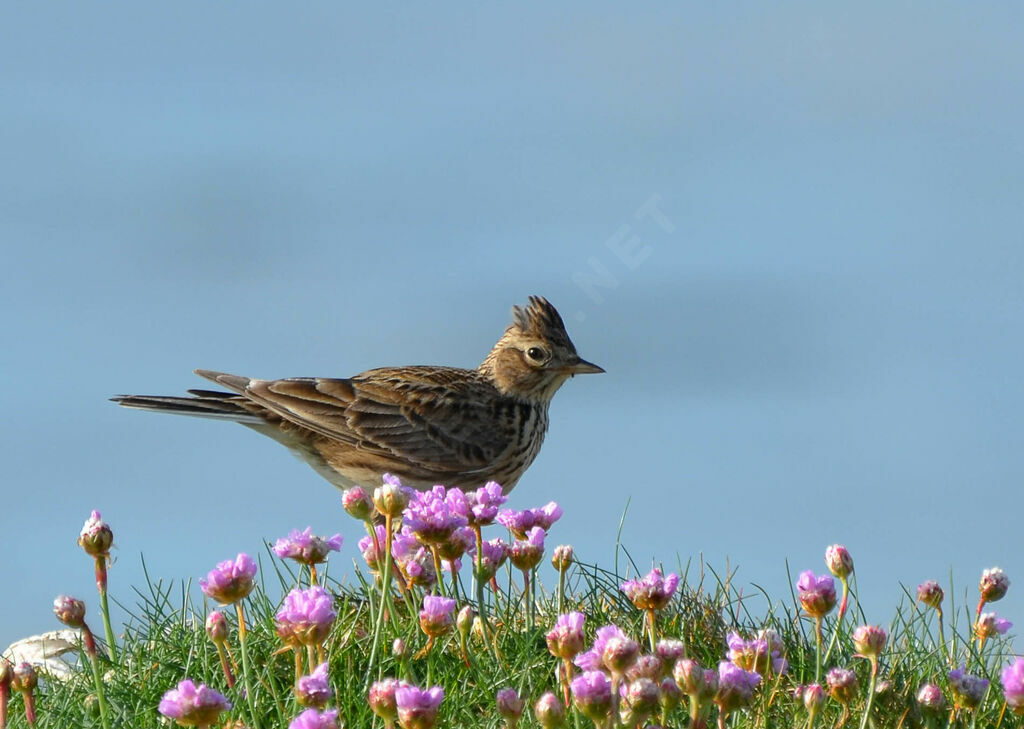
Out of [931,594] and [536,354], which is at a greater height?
[536,354]

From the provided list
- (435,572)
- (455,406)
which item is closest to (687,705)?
(435,572)

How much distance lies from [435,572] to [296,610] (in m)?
1.74

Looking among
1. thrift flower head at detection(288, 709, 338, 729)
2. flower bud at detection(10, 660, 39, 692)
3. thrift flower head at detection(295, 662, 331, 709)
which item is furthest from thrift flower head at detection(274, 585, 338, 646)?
flower bud at detection(10, 660, 39, 692)

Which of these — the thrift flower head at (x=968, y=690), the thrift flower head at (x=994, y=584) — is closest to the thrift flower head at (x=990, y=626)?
the thrift flower head at (x=994, y=584)

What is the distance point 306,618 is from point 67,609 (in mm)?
1489

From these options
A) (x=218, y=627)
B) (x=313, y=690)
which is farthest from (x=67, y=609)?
(x=313, y=690)

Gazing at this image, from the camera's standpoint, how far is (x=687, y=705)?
538 cm

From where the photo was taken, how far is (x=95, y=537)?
4.79 m

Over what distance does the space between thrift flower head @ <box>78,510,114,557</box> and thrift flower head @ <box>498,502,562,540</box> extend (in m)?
1.67

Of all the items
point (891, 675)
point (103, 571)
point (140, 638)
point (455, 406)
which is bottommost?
point (891, 675)

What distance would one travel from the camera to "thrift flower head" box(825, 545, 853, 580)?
16.7 feet

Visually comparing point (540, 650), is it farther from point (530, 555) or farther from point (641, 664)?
point (641, 664)

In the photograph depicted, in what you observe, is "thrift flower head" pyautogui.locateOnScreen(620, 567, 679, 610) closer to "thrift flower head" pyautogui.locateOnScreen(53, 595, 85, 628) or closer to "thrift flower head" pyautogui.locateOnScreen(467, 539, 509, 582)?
"thrift flower head" pyautogui.locateOnScreen(467, 539, 509, 582)

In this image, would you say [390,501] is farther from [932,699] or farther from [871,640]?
[932,699]
